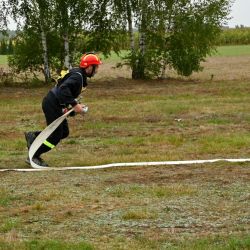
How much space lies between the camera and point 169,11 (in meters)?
27.0

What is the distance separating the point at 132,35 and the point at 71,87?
18.8 meters

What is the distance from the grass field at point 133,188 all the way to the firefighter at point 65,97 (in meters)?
0.44

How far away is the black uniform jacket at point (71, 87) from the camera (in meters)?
9.30

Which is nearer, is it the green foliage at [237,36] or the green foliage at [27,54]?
the green foliage at [27,54]

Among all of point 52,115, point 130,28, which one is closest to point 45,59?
point 130,28

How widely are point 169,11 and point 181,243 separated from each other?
22.3 m

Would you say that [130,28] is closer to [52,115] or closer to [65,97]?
[52,115]

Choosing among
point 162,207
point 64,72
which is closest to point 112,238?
point 162,207

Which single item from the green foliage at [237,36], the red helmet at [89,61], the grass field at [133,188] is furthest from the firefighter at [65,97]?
the green foliage at [237,36]

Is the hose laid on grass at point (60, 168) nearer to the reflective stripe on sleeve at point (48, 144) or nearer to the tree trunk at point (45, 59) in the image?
the reflective stripe on sleeve at point (48, 144)

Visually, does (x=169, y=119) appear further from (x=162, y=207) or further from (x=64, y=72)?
(x=162, y=207)

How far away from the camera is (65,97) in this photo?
30.5ft

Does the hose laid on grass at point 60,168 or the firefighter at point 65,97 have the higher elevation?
the firefighter at point 65,97

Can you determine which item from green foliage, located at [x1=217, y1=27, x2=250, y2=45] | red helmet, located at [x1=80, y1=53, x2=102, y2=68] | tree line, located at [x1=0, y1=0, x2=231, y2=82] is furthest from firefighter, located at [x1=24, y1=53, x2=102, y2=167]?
green foliage, located at [x1=217, y1=27, x2=250, y2=45]
